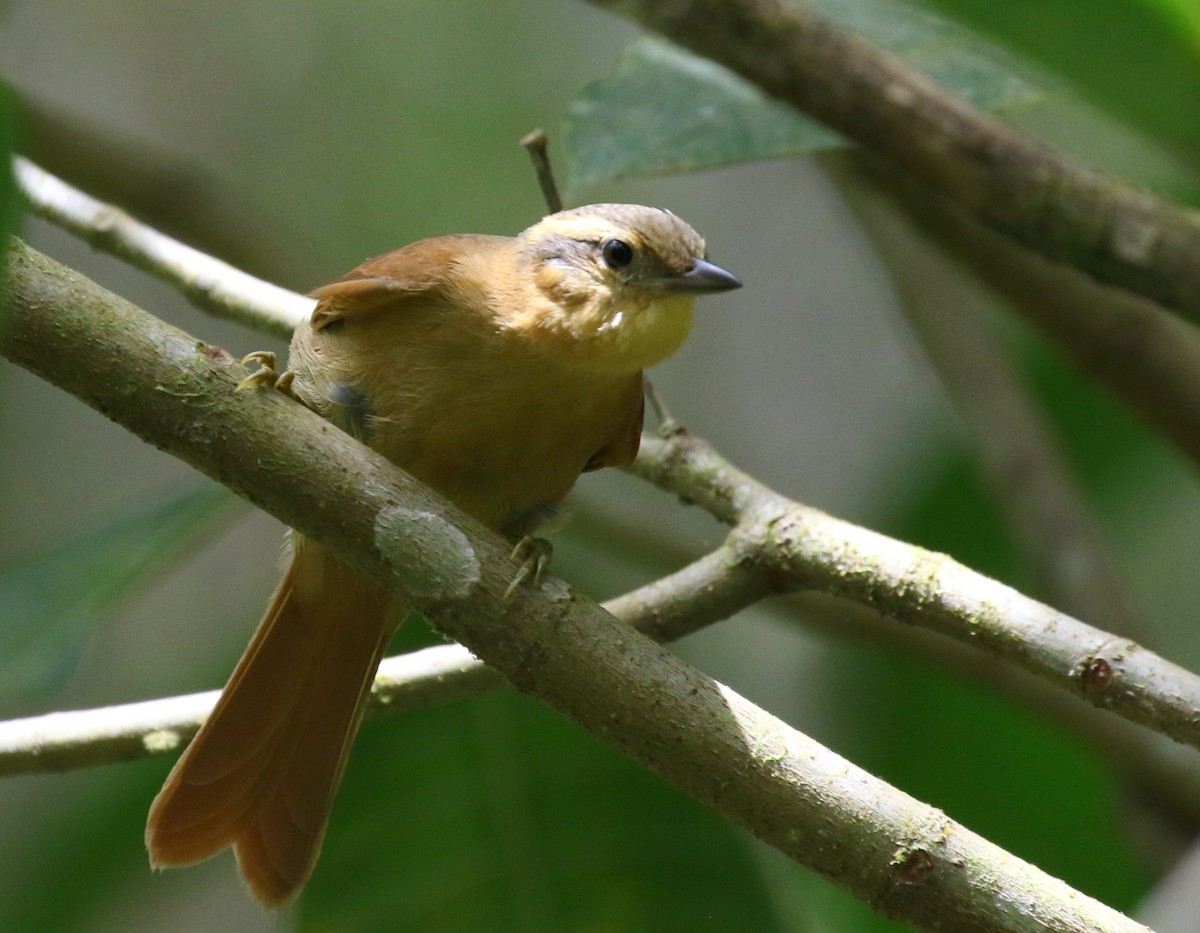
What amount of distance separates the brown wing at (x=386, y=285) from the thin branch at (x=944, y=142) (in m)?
0.69

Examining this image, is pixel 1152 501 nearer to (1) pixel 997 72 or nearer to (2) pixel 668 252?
(1) pixel 997 72

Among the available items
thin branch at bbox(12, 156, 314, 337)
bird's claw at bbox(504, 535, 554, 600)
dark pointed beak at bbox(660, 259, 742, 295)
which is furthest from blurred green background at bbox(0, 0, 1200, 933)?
bird's claw at bbox(504, 535, 554, 600)

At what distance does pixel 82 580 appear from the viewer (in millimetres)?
2504

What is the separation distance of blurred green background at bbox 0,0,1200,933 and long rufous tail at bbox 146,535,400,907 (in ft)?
0.92

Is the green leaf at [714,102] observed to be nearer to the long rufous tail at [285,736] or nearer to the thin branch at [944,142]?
the thin branch at [944,142]

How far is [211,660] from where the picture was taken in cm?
358

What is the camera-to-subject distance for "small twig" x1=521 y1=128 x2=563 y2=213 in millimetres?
2322

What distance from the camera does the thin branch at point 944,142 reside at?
2.37 metres

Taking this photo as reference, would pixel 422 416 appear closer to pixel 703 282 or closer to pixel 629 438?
pixel 629 438

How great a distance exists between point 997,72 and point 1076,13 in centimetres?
57

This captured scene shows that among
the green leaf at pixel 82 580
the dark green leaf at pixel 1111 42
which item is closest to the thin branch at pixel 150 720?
the green leaf at pixel 82 580

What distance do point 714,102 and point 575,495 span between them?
2.98 feet

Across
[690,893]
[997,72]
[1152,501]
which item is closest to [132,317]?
[690,893]

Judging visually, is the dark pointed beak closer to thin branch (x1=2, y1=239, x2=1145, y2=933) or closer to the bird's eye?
the bird's eye
